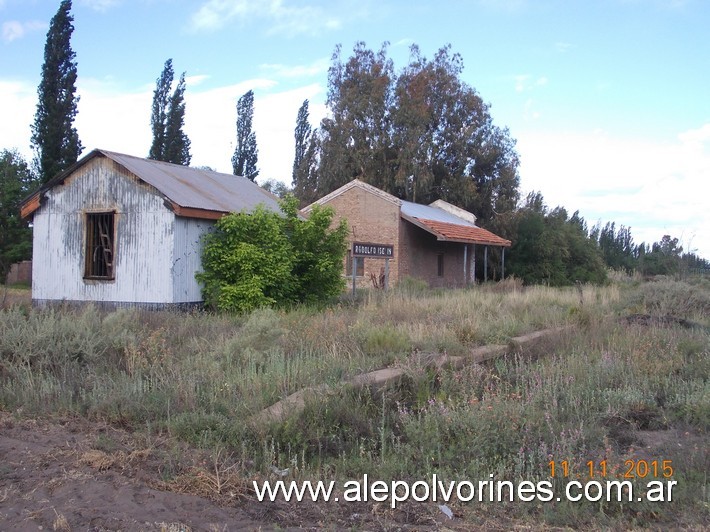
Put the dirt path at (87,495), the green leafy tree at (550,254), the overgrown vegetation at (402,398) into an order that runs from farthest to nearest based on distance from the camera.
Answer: the green leafy tree at (550,254) → the overgrown vegetation at (402,398) → the dirt path at (87,495)

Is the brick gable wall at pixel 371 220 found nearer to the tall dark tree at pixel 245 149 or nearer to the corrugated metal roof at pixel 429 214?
the corrugated metal roof at pixel 429 214

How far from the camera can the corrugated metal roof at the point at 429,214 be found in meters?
29.8

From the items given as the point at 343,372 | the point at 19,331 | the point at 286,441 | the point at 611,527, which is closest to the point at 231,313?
the point at 19,331

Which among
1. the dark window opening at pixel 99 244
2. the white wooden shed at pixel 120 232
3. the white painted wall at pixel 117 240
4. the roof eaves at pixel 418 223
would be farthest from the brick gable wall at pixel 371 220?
the white painted wall at pixel 117 240

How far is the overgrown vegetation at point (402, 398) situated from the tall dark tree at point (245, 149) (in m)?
37.7

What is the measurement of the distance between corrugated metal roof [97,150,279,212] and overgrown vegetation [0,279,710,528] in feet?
17.4

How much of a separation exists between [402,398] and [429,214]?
25.2 metres

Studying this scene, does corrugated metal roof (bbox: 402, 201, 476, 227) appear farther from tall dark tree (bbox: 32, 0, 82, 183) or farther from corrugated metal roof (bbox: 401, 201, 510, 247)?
tall dark tree (bbox: 32, 0, 82, 183)

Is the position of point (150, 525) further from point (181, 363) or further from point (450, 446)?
point (181, 363)

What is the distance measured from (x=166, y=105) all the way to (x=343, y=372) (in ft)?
126

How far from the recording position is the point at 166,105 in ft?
139

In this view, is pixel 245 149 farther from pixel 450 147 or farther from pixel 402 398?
pixel 402 398

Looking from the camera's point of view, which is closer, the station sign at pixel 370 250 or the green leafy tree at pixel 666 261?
the station sign at pixel 370 250

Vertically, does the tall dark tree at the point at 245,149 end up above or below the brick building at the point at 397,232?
above
